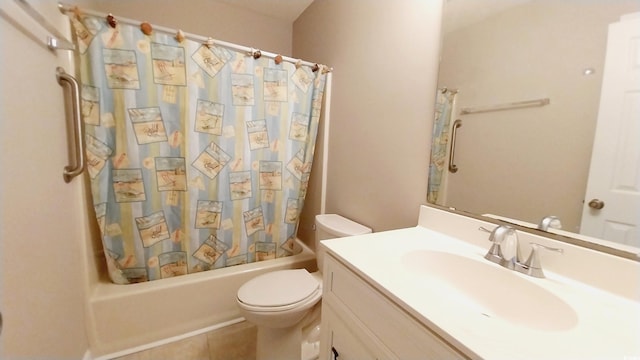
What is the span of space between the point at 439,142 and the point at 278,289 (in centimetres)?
102

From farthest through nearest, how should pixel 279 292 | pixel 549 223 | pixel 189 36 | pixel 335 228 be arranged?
pixel 335 228
pixel 189 36
pixel 279 292
pixel 549 223

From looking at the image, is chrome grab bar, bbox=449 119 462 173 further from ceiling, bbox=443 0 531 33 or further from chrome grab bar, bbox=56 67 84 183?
chrome grab bar, bbox=56 67 84 183

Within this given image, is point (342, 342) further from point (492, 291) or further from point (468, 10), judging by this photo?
point (468, 10)

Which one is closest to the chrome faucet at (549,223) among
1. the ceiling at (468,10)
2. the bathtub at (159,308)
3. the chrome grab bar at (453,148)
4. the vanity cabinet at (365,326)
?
the chrome grab bar at (453,148)

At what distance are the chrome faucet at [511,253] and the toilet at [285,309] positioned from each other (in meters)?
0.66

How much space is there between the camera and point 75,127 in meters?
0.99

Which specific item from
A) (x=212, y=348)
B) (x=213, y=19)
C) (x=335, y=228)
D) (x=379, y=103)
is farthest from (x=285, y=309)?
(x=213, y=19)

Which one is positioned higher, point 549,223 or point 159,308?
point 549,223

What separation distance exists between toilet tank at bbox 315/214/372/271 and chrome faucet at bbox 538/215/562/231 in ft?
2.46

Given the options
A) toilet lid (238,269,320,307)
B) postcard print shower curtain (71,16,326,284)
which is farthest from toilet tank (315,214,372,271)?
postcard print shower curtain (71,16,326,284)

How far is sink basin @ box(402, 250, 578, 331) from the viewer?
587mm

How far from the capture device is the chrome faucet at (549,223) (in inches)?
28.0

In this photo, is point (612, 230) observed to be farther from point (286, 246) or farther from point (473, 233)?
point (286, 246)

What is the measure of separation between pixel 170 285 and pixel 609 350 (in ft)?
5.43
